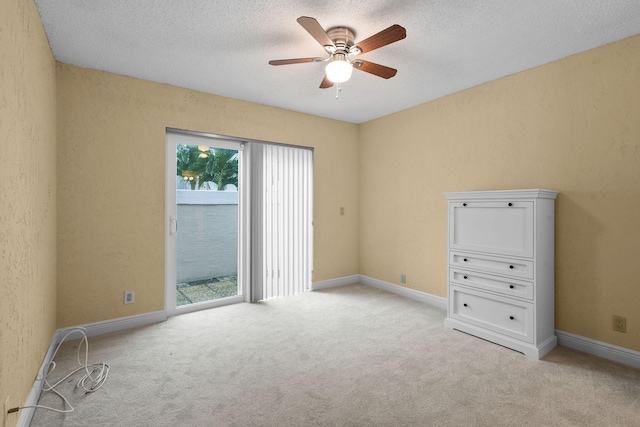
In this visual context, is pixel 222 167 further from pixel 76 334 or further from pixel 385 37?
pixel 385 37

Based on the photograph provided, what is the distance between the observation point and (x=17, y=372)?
5.32 feet

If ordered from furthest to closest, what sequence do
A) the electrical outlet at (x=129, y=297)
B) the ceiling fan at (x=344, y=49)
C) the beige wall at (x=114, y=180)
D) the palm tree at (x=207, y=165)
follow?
the palm tree at (x=207, y=165) < the electrical outlet at (x=129, y=297) < the beige wall at (x=114, y=180) < the ceiling fan at (x=344, y=49)

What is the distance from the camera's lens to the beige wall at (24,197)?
1.47m

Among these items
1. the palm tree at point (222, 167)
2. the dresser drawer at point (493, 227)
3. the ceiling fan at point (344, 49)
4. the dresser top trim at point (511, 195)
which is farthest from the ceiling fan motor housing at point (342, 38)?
the palm tree at point (222, 167)

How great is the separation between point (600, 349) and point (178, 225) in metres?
4.09

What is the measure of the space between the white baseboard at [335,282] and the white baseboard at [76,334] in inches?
77.5

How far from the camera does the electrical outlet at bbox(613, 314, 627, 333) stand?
2408mm

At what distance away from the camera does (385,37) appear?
6.52 feet

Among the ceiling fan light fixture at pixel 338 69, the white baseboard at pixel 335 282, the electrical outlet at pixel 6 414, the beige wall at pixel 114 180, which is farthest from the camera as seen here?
the white baseboard at pixel 335 282

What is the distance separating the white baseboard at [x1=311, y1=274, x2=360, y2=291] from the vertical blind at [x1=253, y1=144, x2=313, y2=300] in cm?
12

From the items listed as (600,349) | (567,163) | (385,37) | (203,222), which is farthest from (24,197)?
(600,349)

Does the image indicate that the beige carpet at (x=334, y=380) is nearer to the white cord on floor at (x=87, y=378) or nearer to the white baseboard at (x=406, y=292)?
the white cord on floor at (x=87, y=378)

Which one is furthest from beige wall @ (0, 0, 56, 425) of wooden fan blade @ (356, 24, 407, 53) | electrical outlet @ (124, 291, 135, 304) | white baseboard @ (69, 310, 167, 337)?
wooden fan blade @ (356, 24, 407, 53)

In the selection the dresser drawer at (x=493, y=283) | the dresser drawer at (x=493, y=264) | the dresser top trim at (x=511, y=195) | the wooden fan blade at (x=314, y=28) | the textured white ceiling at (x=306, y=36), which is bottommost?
the dresser drawer at (x=493, y=283)
